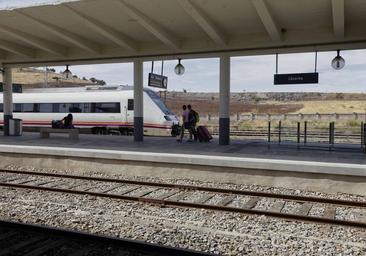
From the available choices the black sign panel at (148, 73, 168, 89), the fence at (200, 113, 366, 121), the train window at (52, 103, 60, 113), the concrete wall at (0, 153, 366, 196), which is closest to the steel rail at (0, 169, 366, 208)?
the concrete wall at (0, 153, 366, 196)

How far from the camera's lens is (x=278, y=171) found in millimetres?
10688

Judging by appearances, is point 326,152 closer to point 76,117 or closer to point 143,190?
point 143,190

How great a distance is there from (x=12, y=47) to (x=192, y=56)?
773 cm

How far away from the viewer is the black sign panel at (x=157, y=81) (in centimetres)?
1720

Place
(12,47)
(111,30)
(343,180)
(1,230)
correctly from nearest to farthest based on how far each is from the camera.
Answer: (1,230), (343,180), (111,30), (12,47)

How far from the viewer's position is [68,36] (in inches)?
599

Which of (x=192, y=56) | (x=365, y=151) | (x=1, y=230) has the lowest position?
(x=1, y=230)

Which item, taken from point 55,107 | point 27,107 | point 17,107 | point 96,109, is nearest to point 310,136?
point 96,109

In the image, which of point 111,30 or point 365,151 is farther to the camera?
point 111,30

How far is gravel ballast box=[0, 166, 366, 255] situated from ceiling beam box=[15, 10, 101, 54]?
20.8 ft

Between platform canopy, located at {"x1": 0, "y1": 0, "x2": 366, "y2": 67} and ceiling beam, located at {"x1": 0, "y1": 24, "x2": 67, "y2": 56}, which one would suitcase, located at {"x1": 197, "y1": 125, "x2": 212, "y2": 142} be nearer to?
platform canopy, located at {"x1": 0, "y1": 0, "x2": 366, "y2": 67}

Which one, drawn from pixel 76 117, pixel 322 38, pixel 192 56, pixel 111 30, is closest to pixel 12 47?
pixel 111 30

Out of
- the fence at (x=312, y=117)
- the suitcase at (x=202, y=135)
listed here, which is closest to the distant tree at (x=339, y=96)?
the fence at (x=312, y=117)

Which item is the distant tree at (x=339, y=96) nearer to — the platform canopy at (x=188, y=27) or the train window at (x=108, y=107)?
the train window at (x=108, y=107)
